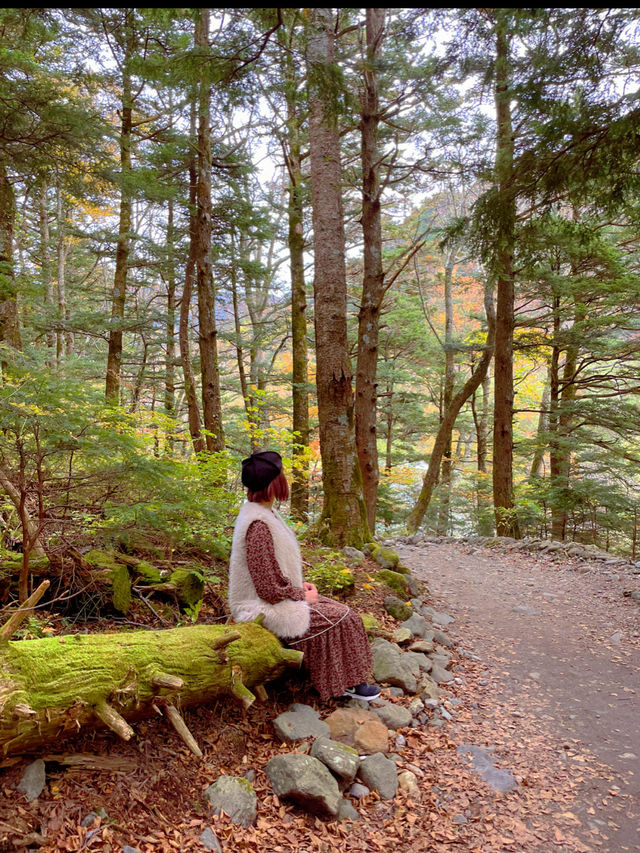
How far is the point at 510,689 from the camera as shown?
4.04 m

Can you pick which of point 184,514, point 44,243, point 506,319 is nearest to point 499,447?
point 506,319

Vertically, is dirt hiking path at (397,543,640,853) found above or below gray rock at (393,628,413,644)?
below

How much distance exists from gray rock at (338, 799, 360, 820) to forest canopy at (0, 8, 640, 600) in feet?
7.07

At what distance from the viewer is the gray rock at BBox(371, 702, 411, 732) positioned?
323 centimetres

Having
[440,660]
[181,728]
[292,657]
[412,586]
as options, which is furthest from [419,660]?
[181,728]

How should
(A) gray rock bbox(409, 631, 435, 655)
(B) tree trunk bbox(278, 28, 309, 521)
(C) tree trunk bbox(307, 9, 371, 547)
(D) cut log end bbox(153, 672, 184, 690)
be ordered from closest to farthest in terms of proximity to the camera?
(D) cut log end bbox(153, 672, 184, 690) → (A) gray rock bbox(409, 631, 435, 655) → (C) tree trunk bbox(307, 9, 371, 547) → (B) tree trunk bbox(278, 28, 309, 521)

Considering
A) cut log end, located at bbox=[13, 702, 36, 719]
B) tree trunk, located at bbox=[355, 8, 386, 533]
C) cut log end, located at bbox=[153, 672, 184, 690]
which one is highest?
tree trunk, located at bbox=[355, 8, 386, 533]

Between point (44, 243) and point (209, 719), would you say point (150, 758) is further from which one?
point (44, 243)

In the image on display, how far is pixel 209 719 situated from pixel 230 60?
4.86 meters

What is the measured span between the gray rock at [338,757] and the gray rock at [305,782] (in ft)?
0.19

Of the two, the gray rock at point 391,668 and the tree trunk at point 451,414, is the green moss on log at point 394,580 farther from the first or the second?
the tree trunk at point 451,414

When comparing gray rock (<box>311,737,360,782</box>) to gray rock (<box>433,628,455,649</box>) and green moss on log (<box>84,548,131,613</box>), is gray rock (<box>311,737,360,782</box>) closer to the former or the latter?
green moss on log (<box>84,548,131,613</box>)

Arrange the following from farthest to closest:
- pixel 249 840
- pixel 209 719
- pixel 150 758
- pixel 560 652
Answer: pixel 560 652, pixel 209 719, pixel 150 758, pixel 249 840

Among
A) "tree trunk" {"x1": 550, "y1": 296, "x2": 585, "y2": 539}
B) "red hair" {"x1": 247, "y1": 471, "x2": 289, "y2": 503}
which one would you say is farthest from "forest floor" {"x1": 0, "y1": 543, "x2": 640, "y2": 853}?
"tree trunk" {"x1": 550, "y1": 296, "x2": 585, "y2": 539}
